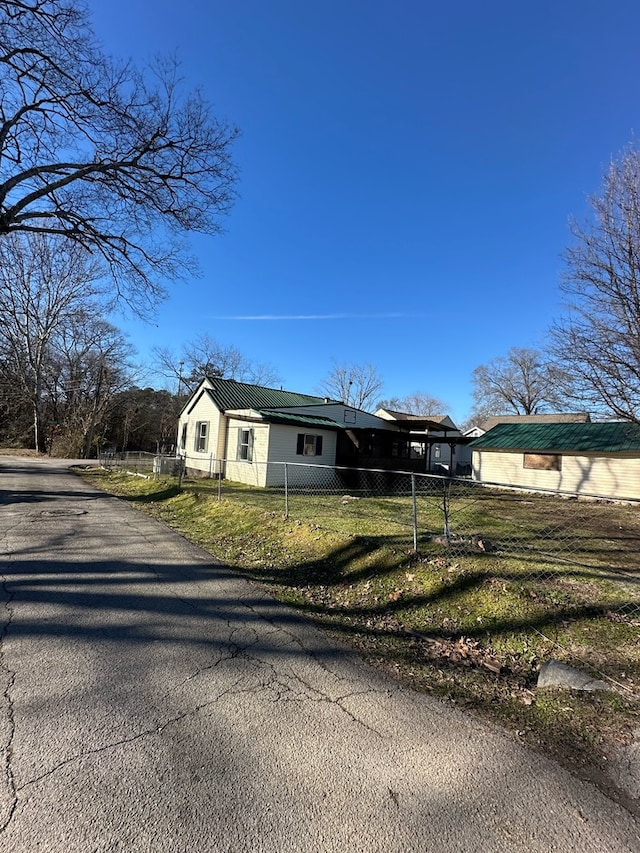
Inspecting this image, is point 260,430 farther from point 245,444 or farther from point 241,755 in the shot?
point 241,755

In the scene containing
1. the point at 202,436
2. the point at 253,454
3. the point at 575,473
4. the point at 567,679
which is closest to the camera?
the point at 567,679

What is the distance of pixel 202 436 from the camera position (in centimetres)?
2112

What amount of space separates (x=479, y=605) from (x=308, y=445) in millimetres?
14057

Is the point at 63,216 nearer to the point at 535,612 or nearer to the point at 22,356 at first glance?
A: the point at 535,612

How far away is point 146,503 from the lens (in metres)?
12.2

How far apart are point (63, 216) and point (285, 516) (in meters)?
11.4

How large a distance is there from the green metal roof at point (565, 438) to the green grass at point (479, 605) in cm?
1079

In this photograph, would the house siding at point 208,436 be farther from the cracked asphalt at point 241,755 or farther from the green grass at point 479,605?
the cracked asphalt at point 241,755

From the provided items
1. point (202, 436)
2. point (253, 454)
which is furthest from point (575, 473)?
point (202, 436)

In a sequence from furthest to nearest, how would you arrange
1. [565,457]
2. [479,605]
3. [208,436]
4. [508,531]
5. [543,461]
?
[208,436]
[543,461]
[565,457]
[508,531]
[479,605]

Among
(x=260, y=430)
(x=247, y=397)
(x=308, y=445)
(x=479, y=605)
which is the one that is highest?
(x=247, y=397)

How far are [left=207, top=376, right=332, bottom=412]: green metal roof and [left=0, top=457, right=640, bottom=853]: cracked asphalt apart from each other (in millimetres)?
16079

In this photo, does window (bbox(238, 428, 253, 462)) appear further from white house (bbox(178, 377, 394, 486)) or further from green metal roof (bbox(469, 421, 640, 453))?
green metal roof (bbox(469, 421, 640, 453))

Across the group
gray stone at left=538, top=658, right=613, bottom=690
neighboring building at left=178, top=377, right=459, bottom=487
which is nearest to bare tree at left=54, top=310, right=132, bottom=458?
neighboring building at left=178, top=377, right=459, bottom=487
